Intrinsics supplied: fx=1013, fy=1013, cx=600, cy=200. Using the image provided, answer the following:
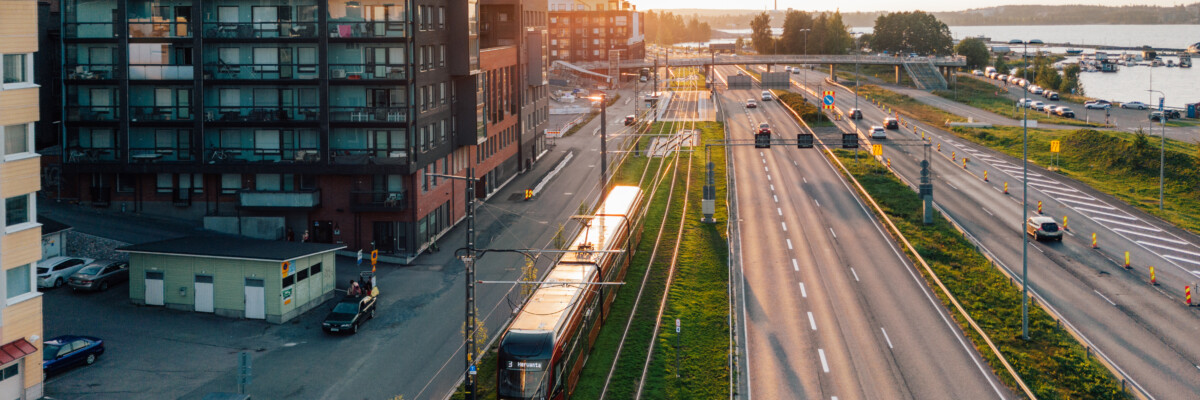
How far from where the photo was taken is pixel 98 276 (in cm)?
4972

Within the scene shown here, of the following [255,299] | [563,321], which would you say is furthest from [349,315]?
[563,321]

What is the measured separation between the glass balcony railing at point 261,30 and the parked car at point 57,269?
14.4 meters

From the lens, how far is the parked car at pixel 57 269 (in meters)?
49.6

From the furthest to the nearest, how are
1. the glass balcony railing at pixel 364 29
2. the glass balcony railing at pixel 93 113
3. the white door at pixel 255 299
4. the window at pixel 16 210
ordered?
the glass balcony railing at pixel 93 113 < the glass balcony railing at pixel 364 29 < the white door at pixel 255 299 < the window at pixel 16 210

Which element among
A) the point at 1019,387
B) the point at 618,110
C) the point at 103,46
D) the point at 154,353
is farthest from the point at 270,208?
the point at 618,110

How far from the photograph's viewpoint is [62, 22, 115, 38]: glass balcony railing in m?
56.8

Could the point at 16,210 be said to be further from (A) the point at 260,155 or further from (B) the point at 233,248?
(A) the point at 260,155

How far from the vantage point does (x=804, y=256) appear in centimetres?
5966

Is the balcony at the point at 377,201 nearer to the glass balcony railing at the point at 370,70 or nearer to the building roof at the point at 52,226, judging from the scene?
the glass balcony railing at the point at 370,70

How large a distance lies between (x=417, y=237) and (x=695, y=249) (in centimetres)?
1654

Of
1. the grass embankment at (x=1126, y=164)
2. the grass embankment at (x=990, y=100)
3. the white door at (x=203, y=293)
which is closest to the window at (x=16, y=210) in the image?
the white door at (x=203, y=293)

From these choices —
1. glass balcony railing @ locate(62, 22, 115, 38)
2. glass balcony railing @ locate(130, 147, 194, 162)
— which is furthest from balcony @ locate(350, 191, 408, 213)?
glass balcony railing @ locate(62, 22, 115, 38)

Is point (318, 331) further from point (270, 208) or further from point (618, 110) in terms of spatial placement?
point (618, 110)

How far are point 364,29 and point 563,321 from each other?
27.9 metres
